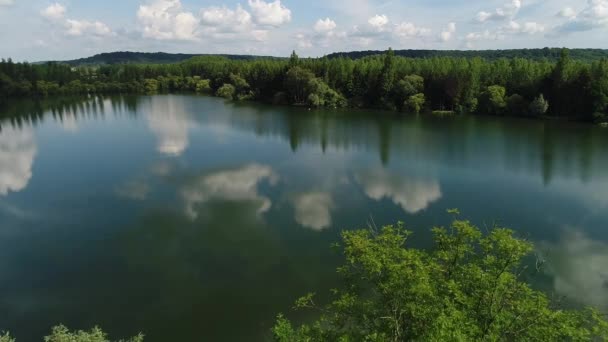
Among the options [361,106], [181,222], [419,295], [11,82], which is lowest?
[181,222]

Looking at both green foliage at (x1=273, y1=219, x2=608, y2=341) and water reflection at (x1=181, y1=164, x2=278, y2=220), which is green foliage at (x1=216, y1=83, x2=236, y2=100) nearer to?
water reflection at (x1=181, y1=164, x2=278, y2=220)

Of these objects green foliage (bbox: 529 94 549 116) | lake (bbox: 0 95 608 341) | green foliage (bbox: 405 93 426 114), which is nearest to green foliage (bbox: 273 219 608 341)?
lake (bbox: 0 95 608 341)

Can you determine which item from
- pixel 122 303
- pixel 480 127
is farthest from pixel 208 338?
pixel 480 127

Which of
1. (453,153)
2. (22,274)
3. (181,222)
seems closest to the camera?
(22,274)

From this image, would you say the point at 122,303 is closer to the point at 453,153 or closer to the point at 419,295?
the point at 419,295

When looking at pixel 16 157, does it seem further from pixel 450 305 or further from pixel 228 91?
pixel 228 91

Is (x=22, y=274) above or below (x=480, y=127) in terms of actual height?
below

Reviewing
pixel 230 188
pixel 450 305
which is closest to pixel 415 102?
pixel 230 188

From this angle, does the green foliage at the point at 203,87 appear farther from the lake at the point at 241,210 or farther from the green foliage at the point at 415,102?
the green foliage at the point at 415,102
